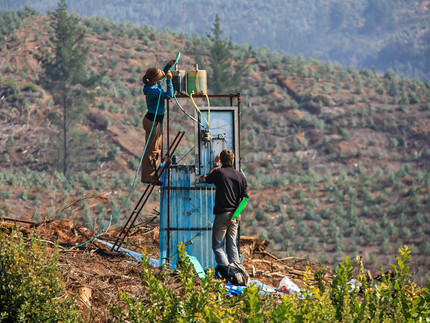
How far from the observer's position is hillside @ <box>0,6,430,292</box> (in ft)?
116

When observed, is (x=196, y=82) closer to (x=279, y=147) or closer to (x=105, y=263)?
(x=105, y=263)

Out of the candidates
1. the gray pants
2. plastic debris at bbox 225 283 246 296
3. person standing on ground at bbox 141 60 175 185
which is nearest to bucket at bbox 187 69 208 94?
person standing on ground at bbox 141 60 175 185

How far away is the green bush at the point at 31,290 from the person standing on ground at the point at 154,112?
336 centimetres

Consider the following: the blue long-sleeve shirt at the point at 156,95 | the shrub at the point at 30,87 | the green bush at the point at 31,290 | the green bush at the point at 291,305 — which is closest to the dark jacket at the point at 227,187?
the blue long-sleeve shirt at the point at 156,95

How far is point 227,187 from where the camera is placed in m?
9.97

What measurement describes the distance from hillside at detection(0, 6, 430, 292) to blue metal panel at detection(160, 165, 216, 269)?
17.3 meters

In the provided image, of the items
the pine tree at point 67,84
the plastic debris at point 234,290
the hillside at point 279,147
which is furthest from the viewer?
the pine tree at point 67,84

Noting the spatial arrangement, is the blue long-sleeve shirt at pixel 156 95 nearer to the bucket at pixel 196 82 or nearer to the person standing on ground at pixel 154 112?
the person standing on ground at pixel 154 112

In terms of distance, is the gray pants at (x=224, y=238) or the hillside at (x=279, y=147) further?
the hillside at (x=279, y=147)

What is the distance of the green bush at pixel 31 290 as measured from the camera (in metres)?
7.35

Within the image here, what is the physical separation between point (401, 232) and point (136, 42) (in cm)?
3375

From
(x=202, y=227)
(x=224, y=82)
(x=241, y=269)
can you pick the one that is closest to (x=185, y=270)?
(x=241, y=269)

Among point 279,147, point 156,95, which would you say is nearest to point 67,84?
point 279,147

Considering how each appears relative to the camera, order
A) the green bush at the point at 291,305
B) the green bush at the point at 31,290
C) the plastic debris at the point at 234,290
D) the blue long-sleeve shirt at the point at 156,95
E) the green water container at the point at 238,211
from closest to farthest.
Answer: the green bush at the point at 291,305, the green bush at the point at 31,290, the plastic debris at the point at 234,290, the green water container at the point at 238,211, the blue long-sleeve shirt at the point at 156,95
